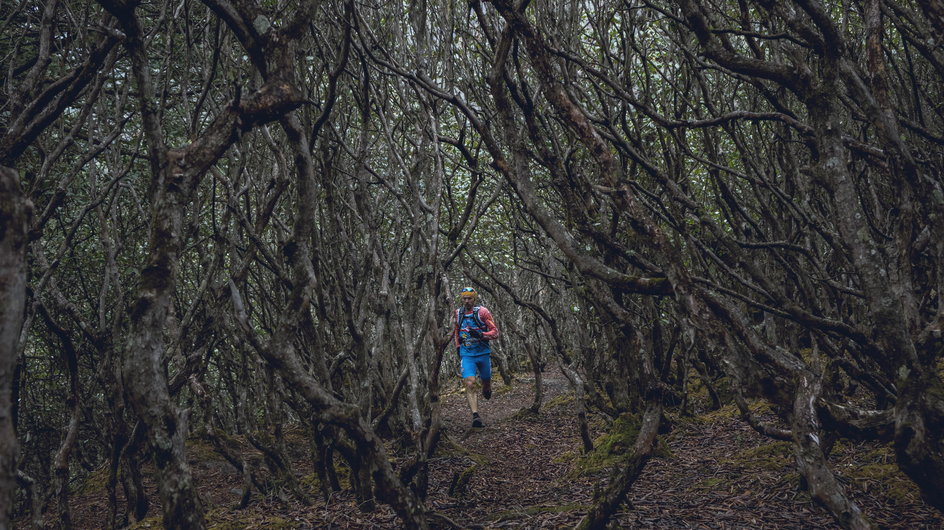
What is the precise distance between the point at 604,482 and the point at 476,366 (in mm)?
5305

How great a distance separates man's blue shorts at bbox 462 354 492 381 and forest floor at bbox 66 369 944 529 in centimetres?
172

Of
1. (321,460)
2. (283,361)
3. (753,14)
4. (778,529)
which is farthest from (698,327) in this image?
(753,14)

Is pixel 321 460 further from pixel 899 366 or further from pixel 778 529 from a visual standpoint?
pixel 899 366

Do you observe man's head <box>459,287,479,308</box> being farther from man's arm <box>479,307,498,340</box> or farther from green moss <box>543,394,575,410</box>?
green moss <box>543,394,575,410</box>

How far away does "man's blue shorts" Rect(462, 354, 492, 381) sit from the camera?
11.0 metres

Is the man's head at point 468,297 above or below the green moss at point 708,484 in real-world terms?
above

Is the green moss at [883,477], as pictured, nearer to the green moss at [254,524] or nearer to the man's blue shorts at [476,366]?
the green moss at [254,524]

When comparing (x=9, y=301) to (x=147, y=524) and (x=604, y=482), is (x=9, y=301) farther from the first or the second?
(x=604, y=482)

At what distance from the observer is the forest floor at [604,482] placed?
4488 millimetres

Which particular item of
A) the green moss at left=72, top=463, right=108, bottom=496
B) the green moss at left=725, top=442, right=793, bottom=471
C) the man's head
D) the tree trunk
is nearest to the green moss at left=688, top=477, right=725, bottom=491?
the green moss at left=725, top=442, right=793, bottom=471

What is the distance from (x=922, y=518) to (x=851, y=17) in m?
7.93

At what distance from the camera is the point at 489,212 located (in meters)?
14.2

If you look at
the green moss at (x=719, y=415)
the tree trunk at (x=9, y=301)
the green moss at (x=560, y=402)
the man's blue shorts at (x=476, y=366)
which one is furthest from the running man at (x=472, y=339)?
the tree trunk at (x=9, y=301)

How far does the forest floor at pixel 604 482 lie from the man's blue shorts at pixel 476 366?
172cm
